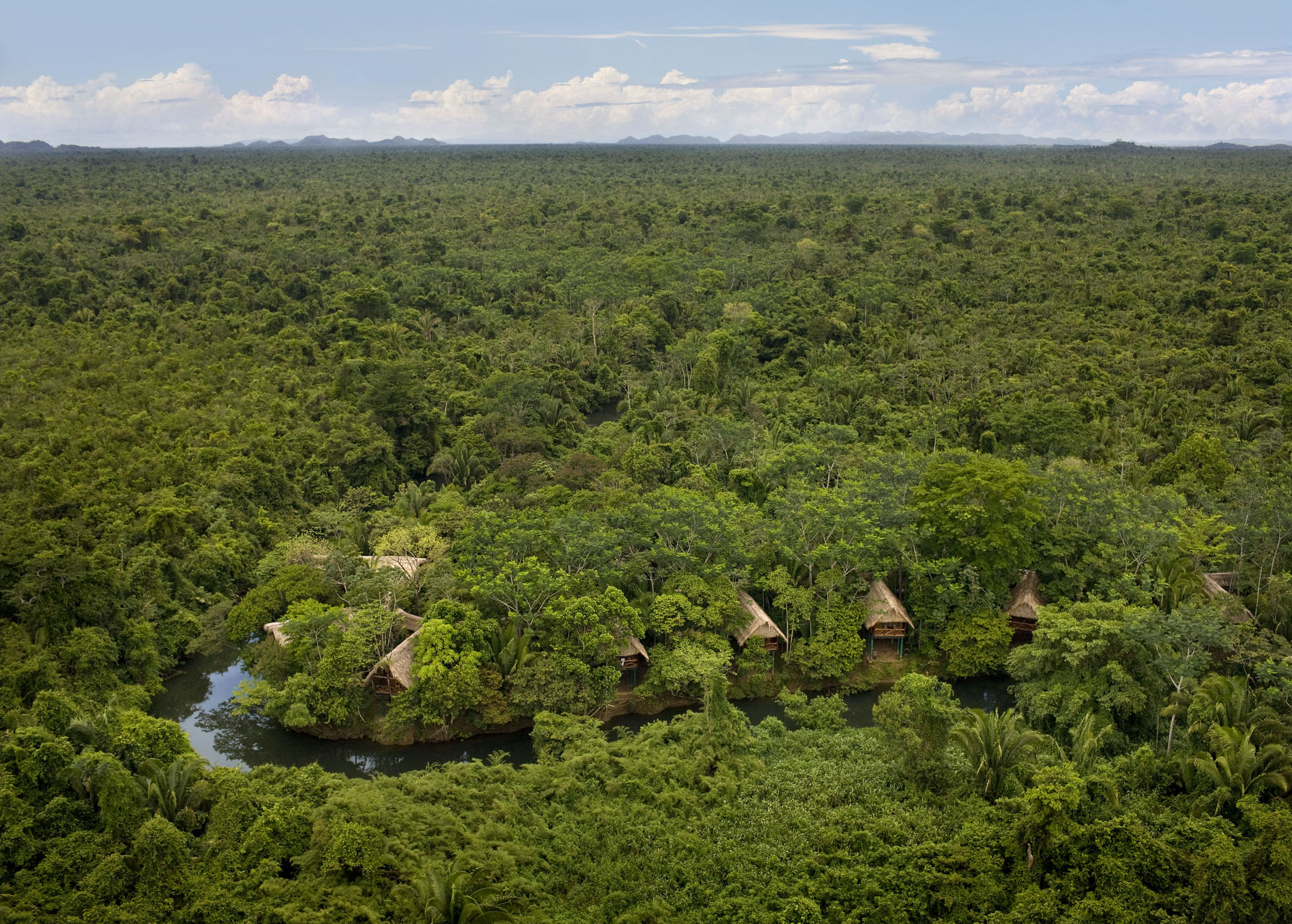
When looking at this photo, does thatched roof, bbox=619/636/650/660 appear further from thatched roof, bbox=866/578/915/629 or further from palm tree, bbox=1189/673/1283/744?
palm tree, bbox=1189/673/1283/744

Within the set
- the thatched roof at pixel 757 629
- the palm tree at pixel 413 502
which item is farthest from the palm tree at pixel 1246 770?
the palm tree at pixel 413 502

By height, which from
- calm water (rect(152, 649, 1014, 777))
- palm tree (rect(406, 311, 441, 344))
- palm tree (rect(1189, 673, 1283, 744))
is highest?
palm tree (rect(406, 311, 441, 344))

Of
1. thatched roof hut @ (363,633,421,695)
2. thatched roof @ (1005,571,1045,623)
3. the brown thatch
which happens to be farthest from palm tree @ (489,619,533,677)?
thatched roof @ (1005,571,1045,623)

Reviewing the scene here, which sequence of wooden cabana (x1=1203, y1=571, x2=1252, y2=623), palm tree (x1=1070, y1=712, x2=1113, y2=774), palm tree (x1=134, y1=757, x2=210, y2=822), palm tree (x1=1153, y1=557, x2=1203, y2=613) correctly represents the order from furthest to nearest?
palm tree (x1=1153, y1=557, x2=1203, y2=613) → wooden cabana (x1=1203, y1=571, x2=1252, y2=623) → palm tree (x1=1070, y1=712, x2=1113, y2=774) → palm tree (x1=134, y1=757, x2=210, y2=822)

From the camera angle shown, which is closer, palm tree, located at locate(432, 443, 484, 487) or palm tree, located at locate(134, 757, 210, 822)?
palm tree, located at locate(134, 757, 210, 822)

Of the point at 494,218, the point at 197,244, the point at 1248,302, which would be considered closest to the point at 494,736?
the point at 1248,302

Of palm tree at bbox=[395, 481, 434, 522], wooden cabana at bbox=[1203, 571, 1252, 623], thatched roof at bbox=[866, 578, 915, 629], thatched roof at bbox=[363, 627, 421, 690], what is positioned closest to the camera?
thatched roof at bbox=[363, 627, 421, 690]

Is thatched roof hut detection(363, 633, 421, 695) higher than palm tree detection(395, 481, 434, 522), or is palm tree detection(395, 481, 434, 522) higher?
palm tree detection(395, 481, 434, 522)
